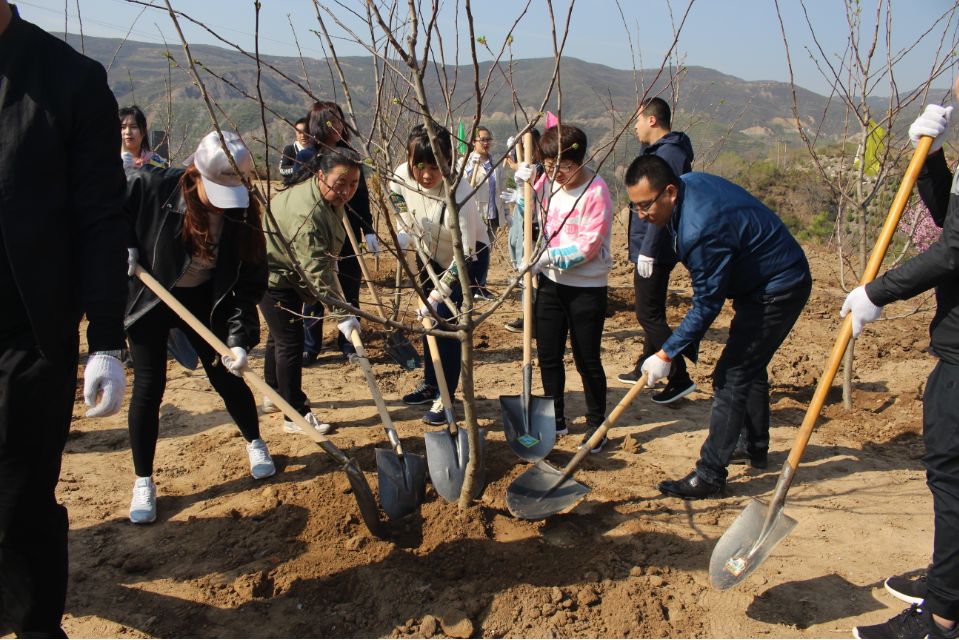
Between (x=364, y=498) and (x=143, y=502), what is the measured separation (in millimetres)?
1147

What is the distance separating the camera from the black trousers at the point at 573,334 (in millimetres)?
3713

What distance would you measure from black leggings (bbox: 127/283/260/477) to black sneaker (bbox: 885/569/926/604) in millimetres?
3026

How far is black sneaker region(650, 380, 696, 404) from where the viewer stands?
14.9 feet

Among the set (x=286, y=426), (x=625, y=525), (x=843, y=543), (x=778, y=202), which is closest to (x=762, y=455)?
(x=843, y=543)

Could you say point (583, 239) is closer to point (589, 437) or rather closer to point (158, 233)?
point (589, 437)

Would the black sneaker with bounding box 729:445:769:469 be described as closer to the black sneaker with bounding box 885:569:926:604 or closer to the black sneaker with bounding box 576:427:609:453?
the black sneaker with bounding box 576:427:609:453

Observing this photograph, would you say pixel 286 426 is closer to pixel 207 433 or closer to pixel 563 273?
pixel 207 433

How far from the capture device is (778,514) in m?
2.67

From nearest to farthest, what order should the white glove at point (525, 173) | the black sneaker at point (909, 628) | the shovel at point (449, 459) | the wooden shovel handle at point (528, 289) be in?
the black sneaker at point (909, 628), the shovel at point (449, 459), the wooden shovel handle at point (528, 289), the white glove at point (525, 173)

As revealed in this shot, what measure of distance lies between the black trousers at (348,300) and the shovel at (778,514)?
285 centimetres

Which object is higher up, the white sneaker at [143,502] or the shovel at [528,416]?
the shovel at [528,416]

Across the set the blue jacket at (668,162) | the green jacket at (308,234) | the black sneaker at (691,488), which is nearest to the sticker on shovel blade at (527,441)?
the black sneaker at (691,488)

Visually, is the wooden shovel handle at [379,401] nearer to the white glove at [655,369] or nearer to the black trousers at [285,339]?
the black trousers at [285,339]

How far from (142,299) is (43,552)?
128 centimetres
